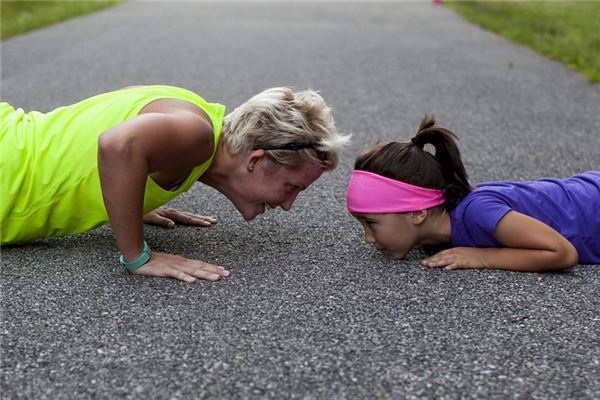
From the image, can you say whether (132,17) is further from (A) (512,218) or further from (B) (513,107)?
(A) (512,218)

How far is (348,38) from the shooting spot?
11.9 meters

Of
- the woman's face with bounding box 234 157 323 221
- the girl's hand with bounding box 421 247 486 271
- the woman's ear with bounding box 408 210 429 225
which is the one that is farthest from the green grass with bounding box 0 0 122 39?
the girl's hand with bounding box 421 247 486 271

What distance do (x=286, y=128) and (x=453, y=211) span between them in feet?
2.53

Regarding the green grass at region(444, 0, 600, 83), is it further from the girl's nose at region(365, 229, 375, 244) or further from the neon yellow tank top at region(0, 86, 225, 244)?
the neon yellow tank top at region(0, 86, 225, 244)

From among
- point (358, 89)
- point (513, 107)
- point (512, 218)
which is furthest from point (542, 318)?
point (358, 89)

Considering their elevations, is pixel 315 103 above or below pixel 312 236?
above

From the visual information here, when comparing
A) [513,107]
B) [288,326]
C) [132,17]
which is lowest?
[132,17]

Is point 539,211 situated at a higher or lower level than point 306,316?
higher

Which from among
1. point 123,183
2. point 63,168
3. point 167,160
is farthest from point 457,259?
point 63,168

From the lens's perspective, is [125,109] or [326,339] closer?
[326,339]

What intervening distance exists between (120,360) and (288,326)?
54 centimetres

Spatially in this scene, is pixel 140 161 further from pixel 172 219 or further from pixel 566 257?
pixel 566 257

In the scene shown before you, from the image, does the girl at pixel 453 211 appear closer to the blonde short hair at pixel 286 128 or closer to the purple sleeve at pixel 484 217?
the purple sleeve at pixel 484 217

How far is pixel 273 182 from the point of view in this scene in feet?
10.4
